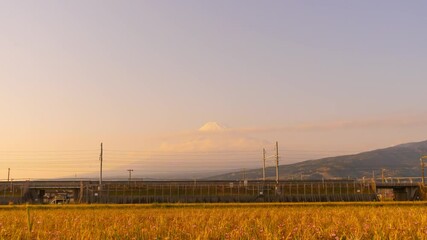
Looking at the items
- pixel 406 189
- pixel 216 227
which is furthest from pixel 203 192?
pixel 216 227

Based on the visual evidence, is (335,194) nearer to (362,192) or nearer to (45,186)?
(362,192)

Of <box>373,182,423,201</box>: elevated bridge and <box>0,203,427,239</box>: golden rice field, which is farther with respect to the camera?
<box>373,182,423,201</box>: elevated bridge

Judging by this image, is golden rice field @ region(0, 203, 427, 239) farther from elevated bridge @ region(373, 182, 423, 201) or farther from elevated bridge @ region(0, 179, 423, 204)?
elevated bridge @ region(373, 182, 423, 201)

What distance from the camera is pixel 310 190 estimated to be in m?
78.0

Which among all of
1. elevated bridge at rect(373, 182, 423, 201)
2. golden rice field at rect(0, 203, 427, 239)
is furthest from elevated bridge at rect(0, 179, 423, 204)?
golden rice field at rect(0, 203, 427, 239)

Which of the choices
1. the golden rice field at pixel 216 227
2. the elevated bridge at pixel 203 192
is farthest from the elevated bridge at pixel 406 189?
the golden rice field at pixel 216 227

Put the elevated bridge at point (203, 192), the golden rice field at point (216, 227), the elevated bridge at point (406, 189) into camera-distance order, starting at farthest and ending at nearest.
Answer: the elevated bridge at point (406, 189), the elevated bridge at point (203, 192), the golden rice field at point (216, 227)

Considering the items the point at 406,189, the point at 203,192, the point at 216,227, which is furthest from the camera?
the point at 406,189

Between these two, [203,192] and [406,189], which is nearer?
[203,192]

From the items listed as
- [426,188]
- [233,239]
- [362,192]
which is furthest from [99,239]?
[426,188]

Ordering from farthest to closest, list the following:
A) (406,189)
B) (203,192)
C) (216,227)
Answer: (406,189), (203,192), (216,227)

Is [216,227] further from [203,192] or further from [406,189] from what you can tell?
[406,189]

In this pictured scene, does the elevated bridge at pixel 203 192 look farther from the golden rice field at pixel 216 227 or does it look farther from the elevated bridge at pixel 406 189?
the golden rice field at pixel 216 227

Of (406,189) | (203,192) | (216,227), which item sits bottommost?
(406,189)
